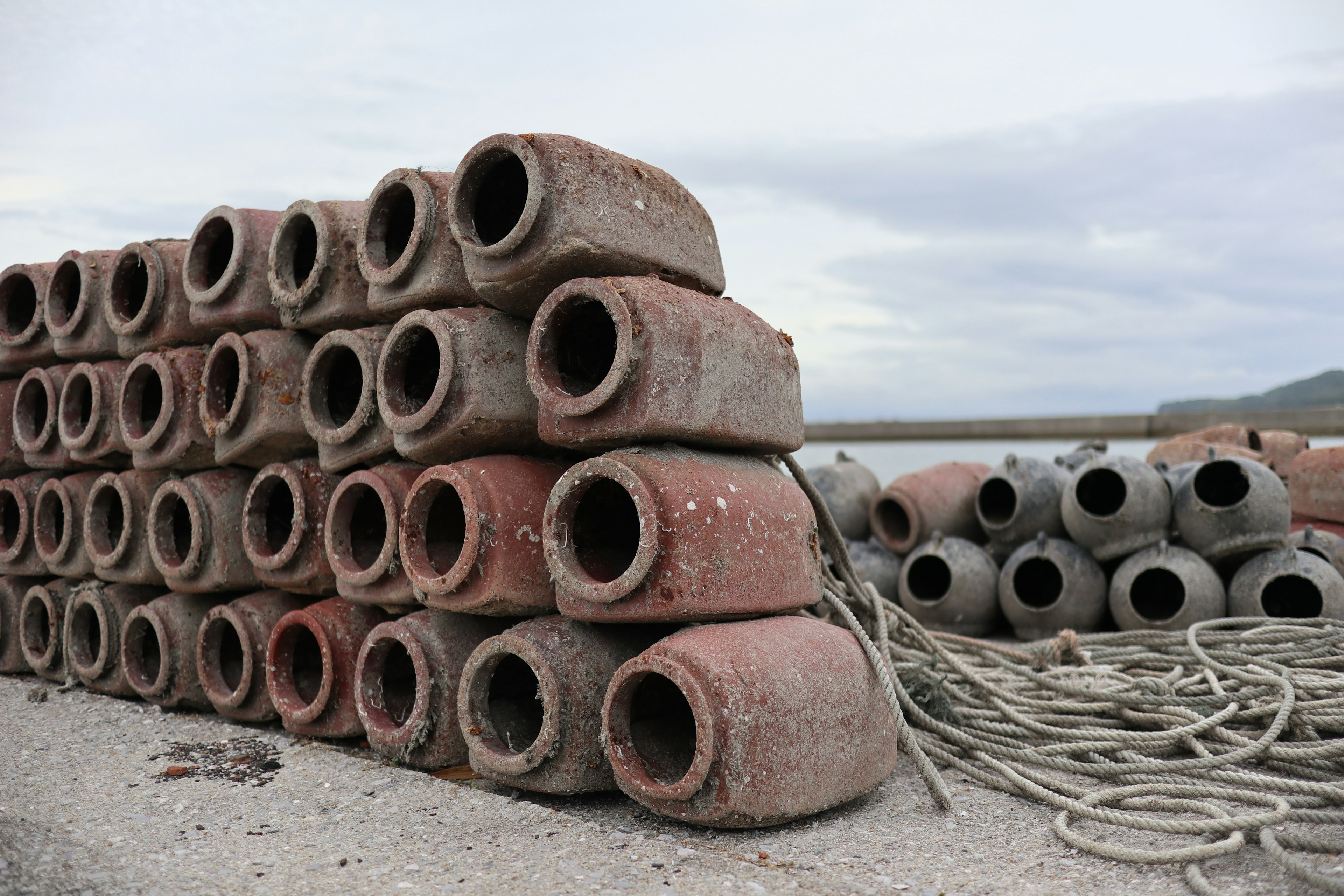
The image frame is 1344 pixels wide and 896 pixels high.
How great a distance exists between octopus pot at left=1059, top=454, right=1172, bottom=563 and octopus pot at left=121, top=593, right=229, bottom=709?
434 cm

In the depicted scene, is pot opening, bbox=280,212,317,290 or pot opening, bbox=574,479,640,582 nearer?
pot opening, bbox=574,479,640,582

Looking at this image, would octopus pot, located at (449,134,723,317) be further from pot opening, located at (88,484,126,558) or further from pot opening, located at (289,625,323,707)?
pot opening, located at (88,484,126,558)

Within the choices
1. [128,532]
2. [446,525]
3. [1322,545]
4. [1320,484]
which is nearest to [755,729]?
[446,525]

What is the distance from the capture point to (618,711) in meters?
2.73

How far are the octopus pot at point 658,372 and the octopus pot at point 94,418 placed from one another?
90.3 inches

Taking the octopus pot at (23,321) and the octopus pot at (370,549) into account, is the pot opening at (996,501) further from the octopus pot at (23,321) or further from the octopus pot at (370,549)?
the octopus pot at (23,321)

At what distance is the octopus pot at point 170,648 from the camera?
3.92 metres

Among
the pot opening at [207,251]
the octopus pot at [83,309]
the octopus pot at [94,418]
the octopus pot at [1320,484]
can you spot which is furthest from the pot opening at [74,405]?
the octopus pot at [1320,484]

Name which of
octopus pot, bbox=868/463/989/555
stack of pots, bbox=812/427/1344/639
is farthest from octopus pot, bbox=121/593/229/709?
octopus pot, bbox=868/463/989/555

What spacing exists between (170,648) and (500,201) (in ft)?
7.34

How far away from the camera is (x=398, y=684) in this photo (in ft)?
11.9

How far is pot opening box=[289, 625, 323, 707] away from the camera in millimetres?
3660

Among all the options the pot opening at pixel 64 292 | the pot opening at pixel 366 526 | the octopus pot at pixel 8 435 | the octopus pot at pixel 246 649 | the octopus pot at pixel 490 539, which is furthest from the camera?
the octopus pot at pixel 8 435

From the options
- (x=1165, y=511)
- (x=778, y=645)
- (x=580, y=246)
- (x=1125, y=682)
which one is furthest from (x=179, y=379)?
(x=1165, y=511)
